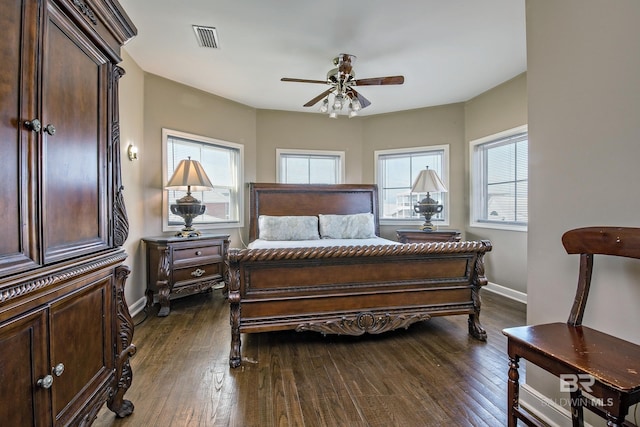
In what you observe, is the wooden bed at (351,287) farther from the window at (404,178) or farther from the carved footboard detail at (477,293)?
the window at (404,178)

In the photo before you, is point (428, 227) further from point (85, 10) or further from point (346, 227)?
point (85, 10)

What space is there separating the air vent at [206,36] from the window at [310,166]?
2073 mm

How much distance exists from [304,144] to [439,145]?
2.23 meters

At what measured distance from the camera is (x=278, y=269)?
2273 mm

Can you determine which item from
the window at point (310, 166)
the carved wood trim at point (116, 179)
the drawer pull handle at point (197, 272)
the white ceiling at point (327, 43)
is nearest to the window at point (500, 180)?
the white ceiling at point (327, 43)

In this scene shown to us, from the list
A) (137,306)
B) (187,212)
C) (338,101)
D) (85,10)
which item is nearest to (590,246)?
(85,10)

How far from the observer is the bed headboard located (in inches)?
173

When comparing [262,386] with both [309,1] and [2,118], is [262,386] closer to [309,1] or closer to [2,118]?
[2,118]

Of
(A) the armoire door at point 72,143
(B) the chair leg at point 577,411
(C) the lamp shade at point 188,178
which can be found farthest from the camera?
(C) the lamp shade at point 188,178

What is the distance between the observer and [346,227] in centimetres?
421

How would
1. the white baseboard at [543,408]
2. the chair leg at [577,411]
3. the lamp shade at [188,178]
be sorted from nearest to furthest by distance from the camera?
the chair leg at [577,411] < the white baseboard at [543,408] < the lamp shade at [188,178]

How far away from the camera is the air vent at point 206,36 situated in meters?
2.62

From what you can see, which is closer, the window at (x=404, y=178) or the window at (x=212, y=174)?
the window at (x=212, y=174)

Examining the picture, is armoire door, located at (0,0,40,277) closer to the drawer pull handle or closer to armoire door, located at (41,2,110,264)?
armoire door, located at (41,2,110,264)
